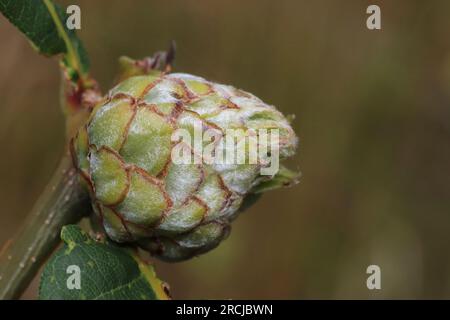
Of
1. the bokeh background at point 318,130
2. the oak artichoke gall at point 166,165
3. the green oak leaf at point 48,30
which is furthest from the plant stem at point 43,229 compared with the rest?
the bokeh background at point 318,130

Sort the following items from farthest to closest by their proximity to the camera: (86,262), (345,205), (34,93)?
(345,205), (34,93), (86,262)

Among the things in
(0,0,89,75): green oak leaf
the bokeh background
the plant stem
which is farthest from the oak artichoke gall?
the bokeh background

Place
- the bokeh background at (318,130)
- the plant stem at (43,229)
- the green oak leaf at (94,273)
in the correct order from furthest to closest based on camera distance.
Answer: the bokeh background at (318,130) → the plant stem at (43,229) → the green oak leaf at (94,273)

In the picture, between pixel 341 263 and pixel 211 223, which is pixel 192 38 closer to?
pixel 341 263

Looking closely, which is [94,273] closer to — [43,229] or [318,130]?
[43,229]

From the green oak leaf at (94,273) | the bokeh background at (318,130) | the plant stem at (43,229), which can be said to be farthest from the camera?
the bokeh background at (318,130)

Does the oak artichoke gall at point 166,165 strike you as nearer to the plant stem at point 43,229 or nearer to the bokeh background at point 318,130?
the plant stem at point 43,229

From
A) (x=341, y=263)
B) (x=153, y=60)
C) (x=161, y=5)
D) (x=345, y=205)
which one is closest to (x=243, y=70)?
(x=161, y=5)

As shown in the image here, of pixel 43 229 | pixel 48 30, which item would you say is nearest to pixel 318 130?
pixel 48 30
